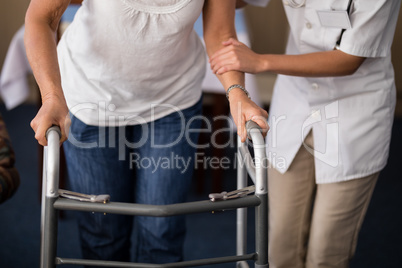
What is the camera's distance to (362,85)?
1628 mm

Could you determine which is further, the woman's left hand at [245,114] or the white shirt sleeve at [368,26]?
the white shirt sleeve at [368,26]

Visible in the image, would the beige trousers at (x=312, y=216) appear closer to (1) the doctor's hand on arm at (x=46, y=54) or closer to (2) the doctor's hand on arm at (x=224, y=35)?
(2) the doctor's hand on arm at (x=224, y=35)

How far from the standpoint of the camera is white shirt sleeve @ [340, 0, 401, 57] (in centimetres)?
146

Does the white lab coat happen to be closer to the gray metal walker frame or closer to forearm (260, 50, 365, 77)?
forearm (260, 50, 365, 77)

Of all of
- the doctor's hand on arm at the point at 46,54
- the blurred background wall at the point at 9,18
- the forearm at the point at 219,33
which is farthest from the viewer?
the blurred background wall at the point at 9,18

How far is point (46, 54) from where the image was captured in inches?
50.6

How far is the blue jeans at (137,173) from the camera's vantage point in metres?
1.57

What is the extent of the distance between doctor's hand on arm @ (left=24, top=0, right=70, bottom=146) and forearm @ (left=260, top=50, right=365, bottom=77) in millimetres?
579

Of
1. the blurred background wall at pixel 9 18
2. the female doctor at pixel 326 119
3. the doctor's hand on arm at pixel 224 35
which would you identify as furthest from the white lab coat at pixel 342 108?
the blurred background wall at pixel 9 18

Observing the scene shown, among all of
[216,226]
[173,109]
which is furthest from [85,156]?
[216,226]

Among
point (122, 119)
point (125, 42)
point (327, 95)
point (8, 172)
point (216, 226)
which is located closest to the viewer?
point (125, 42)

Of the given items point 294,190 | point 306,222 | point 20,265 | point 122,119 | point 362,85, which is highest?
point 362,85

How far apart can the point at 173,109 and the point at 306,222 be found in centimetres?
64

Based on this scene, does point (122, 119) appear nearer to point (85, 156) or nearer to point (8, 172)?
point (85, 156)
